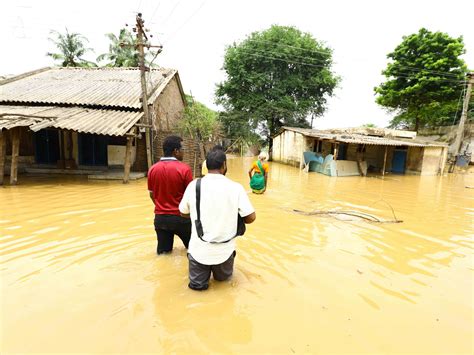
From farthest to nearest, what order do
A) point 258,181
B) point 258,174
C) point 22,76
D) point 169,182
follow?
point 22,76 → point 258,181 → point 258,174 → point 169,182

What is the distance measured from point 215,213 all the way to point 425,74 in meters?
23.4

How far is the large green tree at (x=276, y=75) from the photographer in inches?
963

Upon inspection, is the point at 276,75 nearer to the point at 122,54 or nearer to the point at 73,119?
the point at 122,54

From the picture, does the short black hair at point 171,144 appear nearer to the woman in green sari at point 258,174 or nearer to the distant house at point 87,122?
the woman in green sari at point 258,174

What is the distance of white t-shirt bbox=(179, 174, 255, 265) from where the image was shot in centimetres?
257

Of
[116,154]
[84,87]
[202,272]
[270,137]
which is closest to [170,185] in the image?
[202,272]

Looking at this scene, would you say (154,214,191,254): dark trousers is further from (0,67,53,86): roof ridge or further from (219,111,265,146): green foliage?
(219,111,265,146): green foliage

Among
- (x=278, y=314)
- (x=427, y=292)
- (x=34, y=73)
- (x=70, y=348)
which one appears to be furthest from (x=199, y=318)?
(x=34, y=73)

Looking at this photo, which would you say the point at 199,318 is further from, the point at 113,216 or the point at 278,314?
the point at 113,216

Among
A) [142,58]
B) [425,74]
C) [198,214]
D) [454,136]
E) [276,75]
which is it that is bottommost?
[198,214]

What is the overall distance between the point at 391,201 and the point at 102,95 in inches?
503

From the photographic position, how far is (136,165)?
12742 mm

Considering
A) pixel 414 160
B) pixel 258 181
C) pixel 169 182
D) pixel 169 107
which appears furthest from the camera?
pixel 414 160

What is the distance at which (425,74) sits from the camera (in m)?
19.8
